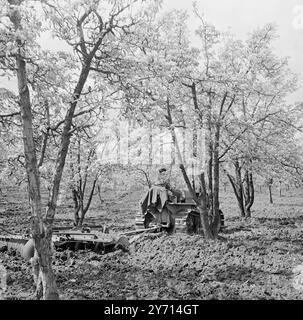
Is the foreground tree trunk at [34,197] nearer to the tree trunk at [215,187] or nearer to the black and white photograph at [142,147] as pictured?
the black and white photograph at [142,147]

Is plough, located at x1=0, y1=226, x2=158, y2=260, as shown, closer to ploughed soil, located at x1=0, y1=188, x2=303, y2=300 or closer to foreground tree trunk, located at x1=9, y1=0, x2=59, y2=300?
ploughed soil, located at x1=0, y1=188, x2=303, y2=300

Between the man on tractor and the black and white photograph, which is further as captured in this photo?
the man on tractor

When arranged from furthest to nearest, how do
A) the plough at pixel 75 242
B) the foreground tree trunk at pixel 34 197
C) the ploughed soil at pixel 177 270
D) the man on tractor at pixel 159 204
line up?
the man on tractor at pixel 159 204, the plough at pixel 75 242, the ploughed soil at pixel 177 270, the foreground tree trunk at pixel 34 197

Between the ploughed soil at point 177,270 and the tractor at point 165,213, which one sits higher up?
the tractor at point 165,213

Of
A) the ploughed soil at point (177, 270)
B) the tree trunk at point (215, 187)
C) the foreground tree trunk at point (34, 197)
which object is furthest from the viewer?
the tree trunk at point (215, 187)

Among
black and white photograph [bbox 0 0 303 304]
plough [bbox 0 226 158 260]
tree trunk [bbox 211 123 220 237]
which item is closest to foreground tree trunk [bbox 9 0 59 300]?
black and white photograph [bbox 0 0 303 304]

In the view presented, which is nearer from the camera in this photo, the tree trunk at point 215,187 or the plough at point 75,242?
the plough at point 75,242

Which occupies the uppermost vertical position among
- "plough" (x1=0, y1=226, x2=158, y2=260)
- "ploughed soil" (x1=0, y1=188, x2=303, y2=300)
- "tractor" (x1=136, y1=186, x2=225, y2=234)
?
"tractor" (x1=136, y1=186, x2=225, y2=234)

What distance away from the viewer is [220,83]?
497 inches

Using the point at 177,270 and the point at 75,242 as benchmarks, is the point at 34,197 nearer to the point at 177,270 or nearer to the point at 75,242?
the point at 177,270

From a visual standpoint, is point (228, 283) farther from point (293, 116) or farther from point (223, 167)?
point (223, 167)

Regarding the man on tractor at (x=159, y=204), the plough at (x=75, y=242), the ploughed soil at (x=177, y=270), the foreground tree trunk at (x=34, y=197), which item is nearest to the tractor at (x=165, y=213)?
the man on tractor at (x=159, y=204)

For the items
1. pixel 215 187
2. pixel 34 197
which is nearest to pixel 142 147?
pixel 215 187
